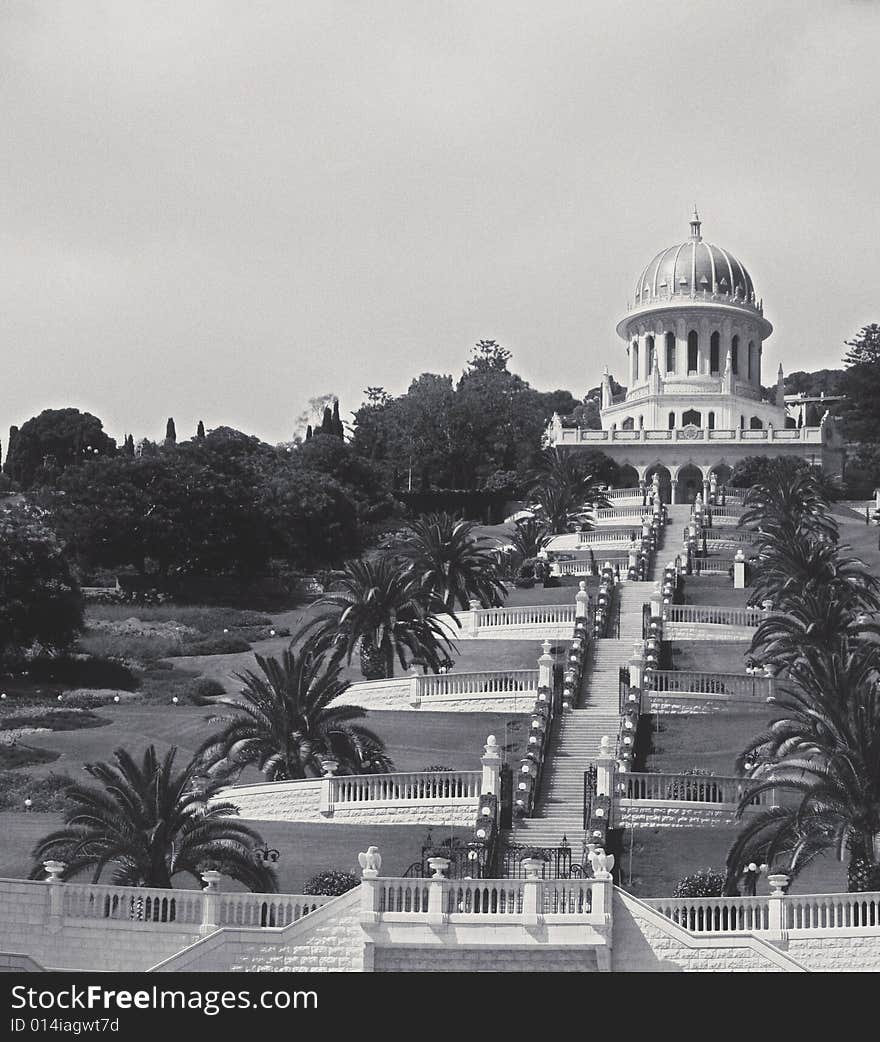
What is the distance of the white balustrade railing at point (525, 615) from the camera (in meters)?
70.3

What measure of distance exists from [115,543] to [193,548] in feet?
11.9

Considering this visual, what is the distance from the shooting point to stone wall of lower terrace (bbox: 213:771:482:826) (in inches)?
1907

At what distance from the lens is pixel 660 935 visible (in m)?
38.6

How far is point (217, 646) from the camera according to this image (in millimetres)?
78938

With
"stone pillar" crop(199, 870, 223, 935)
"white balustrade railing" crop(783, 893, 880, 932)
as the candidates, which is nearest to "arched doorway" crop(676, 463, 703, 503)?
"white balustrade railing" crop(783, 893, 880, 932)

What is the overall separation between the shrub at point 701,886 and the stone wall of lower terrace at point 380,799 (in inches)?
304

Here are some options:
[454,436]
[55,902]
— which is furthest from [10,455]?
[55,902]

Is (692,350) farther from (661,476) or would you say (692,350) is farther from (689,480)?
(661,476)

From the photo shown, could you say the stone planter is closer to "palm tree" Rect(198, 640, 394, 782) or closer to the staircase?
the staircase

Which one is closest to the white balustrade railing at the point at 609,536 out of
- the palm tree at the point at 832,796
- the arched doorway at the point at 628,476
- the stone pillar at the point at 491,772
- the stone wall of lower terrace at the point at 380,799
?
the arched doorway at the point at 628,476

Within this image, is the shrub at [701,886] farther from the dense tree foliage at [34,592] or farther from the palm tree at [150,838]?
the dense tree foliage at [34,592]

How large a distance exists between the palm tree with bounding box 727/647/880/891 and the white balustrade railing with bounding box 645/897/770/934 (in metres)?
1.95

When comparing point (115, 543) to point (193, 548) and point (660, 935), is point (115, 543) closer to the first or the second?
point (193, 548)
